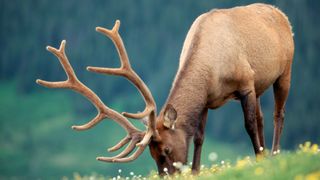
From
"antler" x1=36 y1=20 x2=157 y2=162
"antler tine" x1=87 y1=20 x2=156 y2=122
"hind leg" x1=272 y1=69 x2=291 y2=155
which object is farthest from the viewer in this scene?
"hind leg" x1=272 y1=69 x2=291 y2=155

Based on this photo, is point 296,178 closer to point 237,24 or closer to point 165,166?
point 165,166

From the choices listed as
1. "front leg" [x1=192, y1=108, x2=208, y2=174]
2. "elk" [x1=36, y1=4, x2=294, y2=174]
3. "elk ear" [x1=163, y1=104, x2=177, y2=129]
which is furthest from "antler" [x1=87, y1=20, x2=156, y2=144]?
"front leg" [x1=192, y1=108, x2=208, y2=174]

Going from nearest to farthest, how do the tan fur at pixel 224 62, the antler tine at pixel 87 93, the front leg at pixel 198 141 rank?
1. the antler tine at pixel 87 93
2. the tan fur at pixel 224 62
3. the front leg at pixel 198 141

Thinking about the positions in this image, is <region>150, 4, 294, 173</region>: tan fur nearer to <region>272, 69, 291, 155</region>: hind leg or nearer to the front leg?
the front leg

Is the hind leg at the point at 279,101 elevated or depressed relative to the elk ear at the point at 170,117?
depressed

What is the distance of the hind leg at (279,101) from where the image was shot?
12.4 metres

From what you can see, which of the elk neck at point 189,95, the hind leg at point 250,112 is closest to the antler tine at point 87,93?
the elk neck at point 189,95

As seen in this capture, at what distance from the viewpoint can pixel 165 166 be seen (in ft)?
30.8

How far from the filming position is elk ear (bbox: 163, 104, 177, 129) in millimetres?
9414

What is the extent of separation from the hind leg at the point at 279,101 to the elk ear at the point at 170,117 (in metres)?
3.39

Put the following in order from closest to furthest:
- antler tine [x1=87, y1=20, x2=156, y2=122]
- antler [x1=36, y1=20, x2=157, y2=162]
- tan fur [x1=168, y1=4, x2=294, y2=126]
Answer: antler [x1=36, y1=20, x2=157, y2=162] → antler tine [x1=87, y1=20, x2=156, y2=122] → tan fur [x1=168, y1=4, x2=294, y2=126]

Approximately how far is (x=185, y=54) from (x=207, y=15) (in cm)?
90

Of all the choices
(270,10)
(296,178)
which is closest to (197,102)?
(270,10)

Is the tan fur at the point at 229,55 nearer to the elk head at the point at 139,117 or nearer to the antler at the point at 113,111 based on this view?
the elk head at the point at 139,117
